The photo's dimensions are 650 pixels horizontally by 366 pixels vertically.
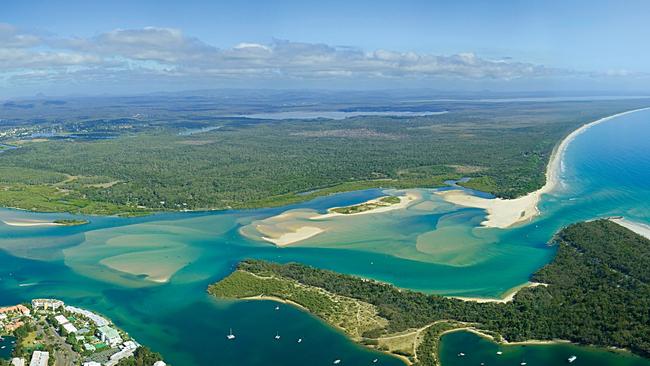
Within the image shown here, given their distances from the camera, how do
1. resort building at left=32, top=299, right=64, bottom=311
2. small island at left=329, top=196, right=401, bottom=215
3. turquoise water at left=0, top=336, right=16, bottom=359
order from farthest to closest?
small island at left=329, top=196, right=401, bottom=215 < resort building at left=32, top=299, right=64, bottom=311 < turquoise water at left=0, top=336, right=16, bottom=359

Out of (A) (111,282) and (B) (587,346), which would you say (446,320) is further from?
(A) (111,282)

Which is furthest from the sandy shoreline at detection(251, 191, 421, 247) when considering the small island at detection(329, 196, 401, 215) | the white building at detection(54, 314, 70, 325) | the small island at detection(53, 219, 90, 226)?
the white building at detection(54, 314, 70, 325)

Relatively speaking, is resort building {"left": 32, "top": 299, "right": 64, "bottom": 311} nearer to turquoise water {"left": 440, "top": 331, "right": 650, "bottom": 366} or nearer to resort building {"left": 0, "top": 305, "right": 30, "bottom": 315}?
resort building {"left": 0, "top": 305, "right": 30, "bottom": 315}

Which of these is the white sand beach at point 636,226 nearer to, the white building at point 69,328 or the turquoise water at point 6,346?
the white building at point 69,328

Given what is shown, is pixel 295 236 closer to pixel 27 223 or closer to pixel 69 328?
pixel 69 328

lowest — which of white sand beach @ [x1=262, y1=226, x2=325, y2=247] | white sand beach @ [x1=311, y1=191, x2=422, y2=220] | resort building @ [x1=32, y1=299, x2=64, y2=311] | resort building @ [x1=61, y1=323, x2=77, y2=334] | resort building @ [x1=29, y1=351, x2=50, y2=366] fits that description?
resort building @ [x1=29, y1=351, x2=50, y2=366]
